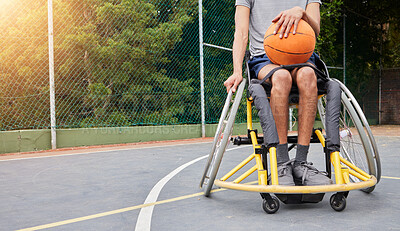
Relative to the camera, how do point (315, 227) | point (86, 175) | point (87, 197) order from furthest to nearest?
point (86, 175)
point (87, 197)
point (315, 227)

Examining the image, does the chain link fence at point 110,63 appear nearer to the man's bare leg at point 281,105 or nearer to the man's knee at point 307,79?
the man's bare leg at point 281,105

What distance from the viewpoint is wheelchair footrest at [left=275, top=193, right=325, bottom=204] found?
7.61 ft

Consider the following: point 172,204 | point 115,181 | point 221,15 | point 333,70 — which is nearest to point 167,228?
point 172,204

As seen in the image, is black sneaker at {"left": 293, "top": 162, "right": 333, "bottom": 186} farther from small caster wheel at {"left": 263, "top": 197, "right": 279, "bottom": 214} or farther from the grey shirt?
the grey shirt

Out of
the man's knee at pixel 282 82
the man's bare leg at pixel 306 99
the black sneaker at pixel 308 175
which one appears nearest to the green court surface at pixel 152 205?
the black sneaker at pixel 308 175

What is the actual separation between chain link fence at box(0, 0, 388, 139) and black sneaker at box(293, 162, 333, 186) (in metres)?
5.42

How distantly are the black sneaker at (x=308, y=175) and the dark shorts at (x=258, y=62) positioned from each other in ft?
2.45

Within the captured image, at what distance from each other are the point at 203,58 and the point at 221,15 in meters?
1.51

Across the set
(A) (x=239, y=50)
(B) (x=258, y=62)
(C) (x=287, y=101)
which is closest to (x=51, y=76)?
(A) (x=239, y=50)

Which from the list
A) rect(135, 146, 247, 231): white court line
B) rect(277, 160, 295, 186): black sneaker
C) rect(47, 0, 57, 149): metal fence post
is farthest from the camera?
rect(47, 0, 57, 149): metal fence post

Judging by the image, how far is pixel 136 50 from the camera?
26.6 feet

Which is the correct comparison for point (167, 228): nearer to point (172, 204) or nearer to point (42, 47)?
point (172, 204)

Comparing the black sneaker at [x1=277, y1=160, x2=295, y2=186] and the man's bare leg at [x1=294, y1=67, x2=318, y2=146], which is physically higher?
the man's bare leg at [x1=294, y1=67, x2=318, y2=146]

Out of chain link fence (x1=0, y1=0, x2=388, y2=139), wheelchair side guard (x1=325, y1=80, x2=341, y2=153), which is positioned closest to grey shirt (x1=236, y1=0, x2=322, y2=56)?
wheelchair side guard (x1=325, y1=80, x2=341, y2=153)
